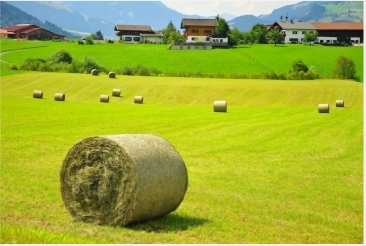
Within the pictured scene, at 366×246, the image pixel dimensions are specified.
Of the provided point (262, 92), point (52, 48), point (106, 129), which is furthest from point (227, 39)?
point (106, 129)

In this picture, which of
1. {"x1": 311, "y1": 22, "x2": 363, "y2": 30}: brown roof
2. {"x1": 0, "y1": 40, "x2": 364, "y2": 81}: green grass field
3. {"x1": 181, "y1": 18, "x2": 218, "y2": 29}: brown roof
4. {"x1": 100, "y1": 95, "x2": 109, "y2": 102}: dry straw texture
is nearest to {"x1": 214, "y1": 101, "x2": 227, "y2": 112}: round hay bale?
{"x1": 100, "y1": 95, "x2": 109, "y2": 102}: dry straw texture

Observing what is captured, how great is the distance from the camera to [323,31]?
18162 centimetres

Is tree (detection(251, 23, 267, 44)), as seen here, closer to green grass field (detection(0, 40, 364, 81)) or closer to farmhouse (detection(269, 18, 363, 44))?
farmhouse (detection(269, 18, 363, 44))

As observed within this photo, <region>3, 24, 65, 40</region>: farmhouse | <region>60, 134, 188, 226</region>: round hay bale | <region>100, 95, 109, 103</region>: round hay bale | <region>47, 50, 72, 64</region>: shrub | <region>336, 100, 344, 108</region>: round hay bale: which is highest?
<region>3, 24, 65, 40</region>: farmhouse

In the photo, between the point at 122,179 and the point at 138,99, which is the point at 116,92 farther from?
the point at 122,179

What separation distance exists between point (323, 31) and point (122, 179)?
175 m

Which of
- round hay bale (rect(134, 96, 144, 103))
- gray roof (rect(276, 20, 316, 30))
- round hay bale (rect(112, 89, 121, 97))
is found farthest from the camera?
gray roof (rect(276, 20, 316, 30))

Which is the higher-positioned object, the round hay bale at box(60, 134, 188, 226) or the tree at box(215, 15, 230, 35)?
the tree at box(215, 15, 230, 35)

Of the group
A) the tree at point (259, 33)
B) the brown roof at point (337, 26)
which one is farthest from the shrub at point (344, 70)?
the brown roof at point (337, 26)

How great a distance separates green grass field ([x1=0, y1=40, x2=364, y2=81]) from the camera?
10800cm

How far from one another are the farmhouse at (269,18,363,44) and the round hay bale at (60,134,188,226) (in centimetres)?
16270

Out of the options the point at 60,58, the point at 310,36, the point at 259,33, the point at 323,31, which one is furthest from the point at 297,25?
the point at 60,58

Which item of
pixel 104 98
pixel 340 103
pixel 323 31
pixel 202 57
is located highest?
pixel 323 31

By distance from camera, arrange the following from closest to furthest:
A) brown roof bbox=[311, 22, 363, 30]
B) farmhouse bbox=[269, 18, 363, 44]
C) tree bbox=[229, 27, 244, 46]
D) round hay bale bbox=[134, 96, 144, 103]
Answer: round hay bale bbox=[134, 96, 144, 103], tree bbox=[229, 27, 244, 46], farmhouse bbox=[269, 18, 363, 44], brown roof bbox=[311, 22, 363, 30]
